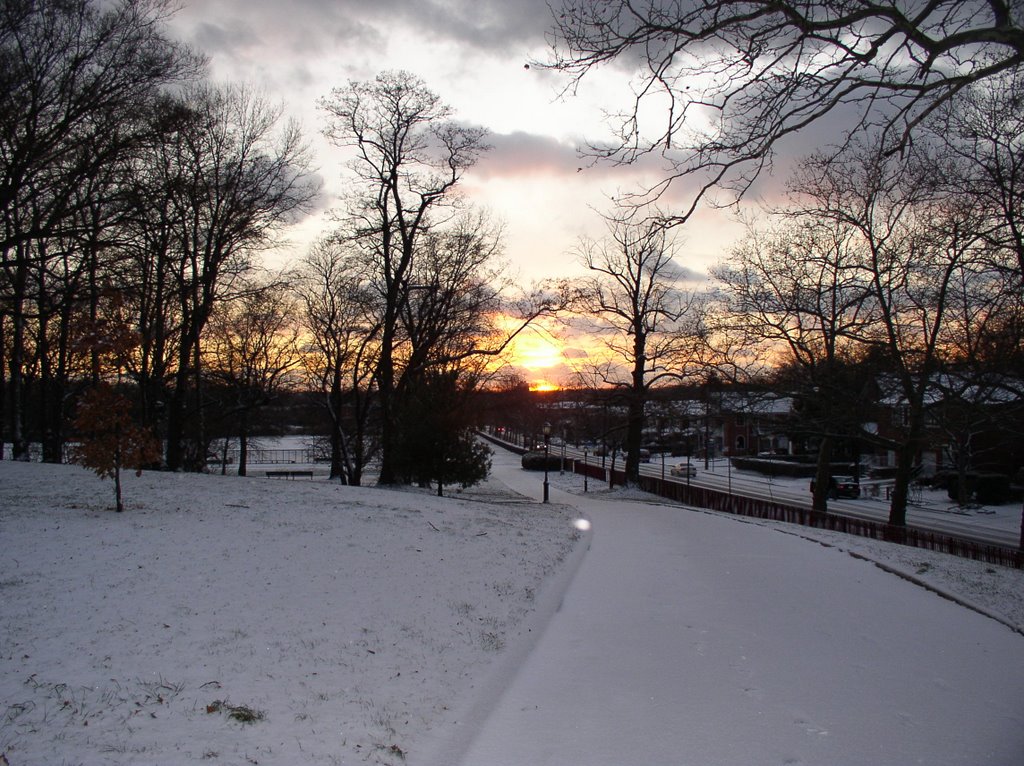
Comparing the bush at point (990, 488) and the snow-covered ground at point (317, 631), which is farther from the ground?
the snow-covered ground at point (317, 631)

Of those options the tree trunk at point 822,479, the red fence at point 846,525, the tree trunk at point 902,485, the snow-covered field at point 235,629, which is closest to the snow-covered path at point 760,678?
the snow-covered field at point 235,629

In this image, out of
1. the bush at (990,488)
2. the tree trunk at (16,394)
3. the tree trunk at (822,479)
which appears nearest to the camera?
the tree trunk at (16,394)

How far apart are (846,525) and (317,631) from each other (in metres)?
18.1

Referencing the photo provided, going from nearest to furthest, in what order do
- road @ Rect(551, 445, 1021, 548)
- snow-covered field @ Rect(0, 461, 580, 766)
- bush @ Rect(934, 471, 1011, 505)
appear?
snow-covered field @ Rect(0, 461, 580, 766)
road @ Rect(551, 445, 1021, 548)
bush @ Rect(934, 471, 1011, 505)

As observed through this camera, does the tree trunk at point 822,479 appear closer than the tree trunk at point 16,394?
No

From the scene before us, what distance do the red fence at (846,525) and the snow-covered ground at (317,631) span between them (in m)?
3.31

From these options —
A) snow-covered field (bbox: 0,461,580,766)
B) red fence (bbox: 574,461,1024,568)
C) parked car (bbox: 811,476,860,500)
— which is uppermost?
snow-covered field (bbox: 0,461,580,766)

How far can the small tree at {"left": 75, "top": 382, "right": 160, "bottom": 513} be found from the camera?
11133 mm

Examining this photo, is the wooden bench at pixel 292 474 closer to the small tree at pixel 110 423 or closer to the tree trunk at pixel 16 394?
Result: the tree trunk at pixel 16 394

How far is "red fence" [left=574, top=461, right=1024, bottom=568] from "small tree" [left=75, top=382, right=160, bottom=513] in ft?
56.5

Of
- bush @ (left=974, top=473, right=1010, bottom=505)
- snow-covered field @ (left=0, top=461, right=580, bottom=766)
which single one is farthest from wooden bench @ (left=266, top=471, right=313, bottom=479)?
bush @ (left=974, top=473, right=1010, bottom=505)

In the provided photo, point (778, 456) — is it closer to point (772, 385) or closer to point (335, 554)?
point (772, 385)

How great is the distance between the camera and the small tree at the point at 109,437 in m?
11.1

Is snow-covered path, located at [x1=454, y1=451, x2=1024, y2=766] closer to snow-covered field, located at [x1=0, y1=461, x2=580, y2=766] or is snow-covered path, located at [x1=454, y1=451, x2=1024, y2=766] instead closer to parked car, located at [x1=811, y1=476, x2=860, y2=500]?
snow-covered field, located at [x1=0, y1=461, x2=580, y2=766]
